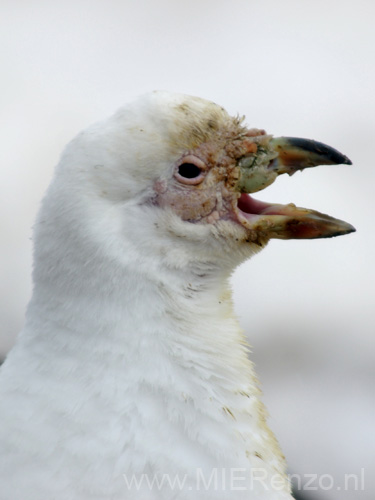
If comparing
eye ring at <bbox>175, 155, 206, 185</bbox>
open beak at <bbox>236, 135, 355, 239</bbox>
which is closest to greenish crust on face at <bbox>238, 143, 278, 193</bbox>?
open beak at <bbox>236, 135, 355, 239</bbox>

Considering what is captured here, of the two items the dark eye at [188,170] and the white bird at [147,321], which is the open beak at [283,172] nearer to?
the white bird at [147,321]

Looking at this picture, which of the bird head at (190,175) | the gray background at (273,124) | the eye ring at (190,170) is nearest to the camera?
the bird head at (190,175)

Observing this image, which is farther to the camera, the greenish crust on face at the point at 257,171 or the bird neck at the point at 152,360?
the greenish crust on face at the point at 257,171

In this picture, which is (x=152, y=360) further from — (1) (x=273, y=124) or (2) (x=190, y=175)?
(1) (x=273, y=124)

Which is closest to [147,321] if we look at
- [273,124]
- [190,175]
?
[190,175]

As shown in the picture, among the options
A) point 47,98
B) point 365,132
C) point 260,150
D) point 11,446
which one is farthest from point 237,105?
point 11,446

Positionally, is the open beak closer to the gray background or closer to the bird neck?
the bird neck

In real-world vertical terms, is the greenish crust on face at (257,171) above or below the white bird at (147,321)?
above

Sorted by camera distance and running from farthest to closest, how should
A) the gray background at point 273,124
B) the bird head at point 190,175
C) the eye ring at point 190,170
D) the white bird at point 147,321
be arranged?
the gray background at point 273,124 → the eye ring at point 190,170 → the bird head at point 190,175 → the white bird at point 147,321

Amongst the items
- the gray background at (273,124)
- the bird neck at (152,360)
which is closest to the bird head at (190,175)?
the bird neck at (152,360)
